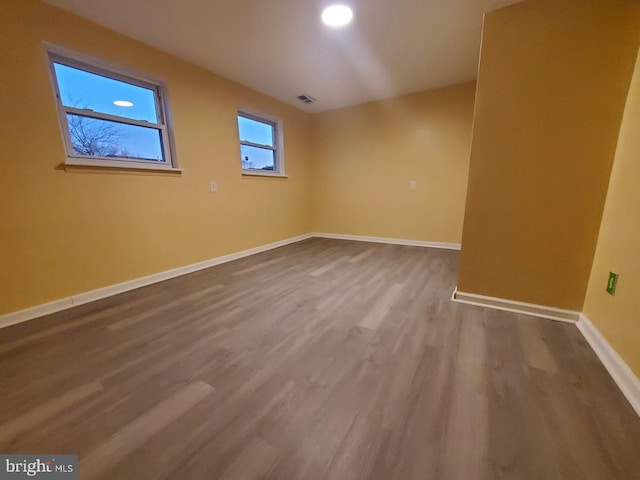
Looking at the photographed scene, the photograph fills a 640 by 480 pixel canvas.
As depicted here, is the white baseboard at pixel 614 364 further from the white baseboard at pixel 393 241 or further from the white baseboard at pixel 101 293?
the white baseboard at pixel 101 293

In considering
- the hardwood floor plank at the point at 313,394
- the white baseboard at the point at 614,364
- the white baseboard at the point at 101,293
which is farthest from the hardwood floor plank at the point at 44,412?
the white baseboard at the point at 614,364

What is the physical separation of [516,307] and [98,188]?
3607 mm

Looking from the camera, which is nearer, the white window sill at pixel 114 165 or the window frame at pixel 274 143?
the white window sill at pixel 114 165

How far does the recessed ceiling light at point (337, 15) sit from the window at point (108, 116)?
5.92 feet

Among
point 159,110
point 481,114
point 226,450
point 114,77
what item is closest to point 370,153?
point 481,114

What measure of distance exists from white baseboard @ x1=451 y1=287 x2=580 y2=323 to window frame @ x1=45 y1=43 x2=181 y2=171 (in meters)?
3.13

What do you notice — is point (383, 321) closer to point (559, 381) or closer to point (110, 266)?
point (559, 381)

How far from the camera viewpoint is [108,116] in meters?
2.27

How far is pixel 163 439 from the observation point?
3.17 feet

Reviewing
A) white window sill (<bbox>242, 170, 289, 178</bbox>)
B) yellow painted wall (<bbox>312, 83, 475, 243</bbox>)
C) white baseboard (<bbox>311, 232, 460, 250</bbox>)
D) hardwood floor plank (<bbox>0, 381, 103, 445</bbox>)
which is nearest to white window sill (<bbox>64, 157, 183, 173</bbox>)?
white window sill (<bbox>242, 170, 289, 178</bbox>)

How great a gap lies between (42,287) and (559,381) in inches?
135

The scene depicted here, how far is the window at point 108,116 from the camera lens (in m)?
2.06

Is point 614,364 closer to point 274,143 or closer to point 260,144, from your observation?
point 260,144

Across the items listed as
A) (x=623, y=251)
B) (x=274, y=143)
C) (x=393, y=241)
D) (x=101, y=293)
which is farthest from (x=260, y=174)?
(x=623, y=251)
